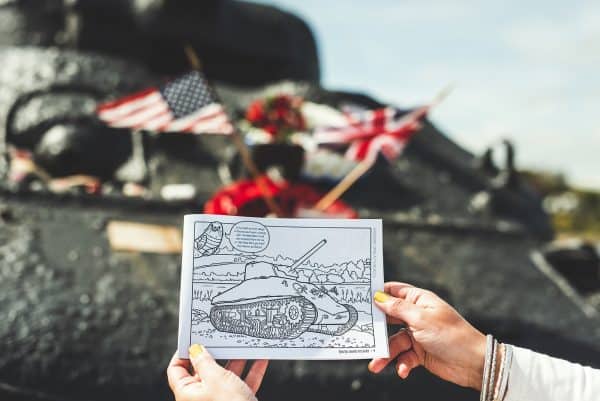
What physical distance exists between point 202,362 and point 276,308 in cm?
23

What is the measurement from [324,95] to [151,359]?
279 centimetres

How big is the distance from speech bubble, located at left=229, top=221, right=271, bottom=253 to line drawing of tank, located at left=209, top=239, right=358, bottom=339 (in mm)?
42

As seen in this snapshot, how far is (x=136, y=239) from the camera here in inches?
142

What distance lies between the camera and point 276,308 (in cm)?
182

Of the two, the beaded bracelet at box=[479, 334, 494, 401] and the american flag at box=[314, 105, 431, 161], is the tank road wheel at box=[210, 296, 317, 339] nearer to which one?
the beaded bracelet at box=[479, 334, 494, 401]

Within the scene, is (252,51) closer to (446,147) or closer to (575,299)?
(446,147)

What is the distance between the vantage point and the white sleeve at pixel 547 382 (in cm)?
180

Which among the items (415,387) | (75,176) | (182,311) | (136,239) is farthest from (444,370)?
(75,176)

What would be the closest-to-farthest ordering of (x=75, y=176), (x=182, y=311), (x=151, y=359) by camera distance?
1. (x=182, y=311)
2. (x=151, y=359)
3. (x=75, y=176)

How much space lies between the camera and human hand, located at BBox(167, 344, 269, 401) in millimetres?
1607

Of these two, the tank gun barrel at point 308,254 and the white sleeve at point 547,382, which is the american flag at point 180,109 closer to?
the tank gun barrel at point 308,254

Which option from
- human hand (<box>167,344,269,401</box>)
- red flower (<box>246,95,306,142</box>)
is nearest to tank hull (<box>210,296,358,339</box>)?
human hand (<box>167,344,269,401</box>)

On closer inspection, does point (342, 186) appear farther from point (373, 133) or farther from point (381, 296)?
point (381, 296)

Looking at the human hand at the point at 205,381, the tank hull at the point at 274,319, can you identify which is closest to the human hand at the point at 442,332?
the tank hull at the point at 274,319
